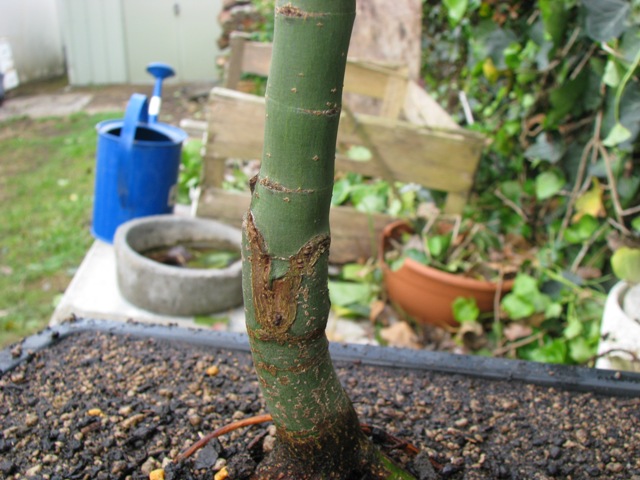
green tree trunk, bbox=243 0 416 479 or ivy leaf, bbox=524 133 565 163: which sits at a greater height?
green tree trunk, bbox=243 0 416 479

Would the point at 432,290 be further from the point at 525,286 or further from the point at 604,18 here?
the point at 604,18

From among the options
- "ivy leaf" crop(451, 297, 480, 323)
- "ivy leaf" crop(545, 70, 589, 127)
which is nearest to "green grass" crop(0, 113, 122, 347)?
"ivy leaf" crop(451, 297, 480, 323)

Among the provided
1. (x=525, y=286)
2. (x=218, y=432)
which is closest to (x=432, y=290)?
(x=525, y=286)

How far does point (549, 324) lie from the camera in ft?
6.61

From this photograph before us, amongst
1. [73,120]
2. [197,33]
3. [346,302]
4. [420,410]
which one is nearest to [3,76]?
[73,120]

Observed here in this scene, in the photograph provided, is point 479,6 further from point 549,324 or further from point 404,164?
point 549,324

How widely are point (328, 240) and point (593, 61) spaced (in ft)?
4.95

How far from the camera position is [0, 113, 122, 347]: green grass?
2.65 metres

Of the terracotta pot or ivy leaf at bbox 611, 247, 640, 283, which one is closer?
ivy leaf at bbox 611, 247, 640, 283

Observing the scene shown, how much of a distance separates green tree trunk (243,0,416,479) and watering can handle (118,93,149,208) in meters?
1.80

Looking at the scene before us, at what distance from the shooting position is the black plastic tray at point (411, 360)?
1092mm

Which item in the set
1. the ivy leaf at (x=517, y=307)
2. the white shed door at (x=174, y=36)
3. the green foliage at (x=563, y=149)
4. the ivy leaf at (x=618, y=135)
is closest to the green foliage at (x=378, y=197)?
the green foliage at (x=563, y=149)

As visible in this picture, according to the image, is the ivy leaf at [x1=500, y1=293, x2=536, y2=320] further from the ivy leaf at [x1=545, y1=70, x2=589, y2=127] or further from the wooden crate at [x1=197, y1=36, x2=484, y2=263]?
the ivy leaf at [x1=545, y1=70, x2=589, y2=127]

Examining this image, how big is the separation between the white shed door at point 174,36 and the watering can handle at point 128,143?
5266 mm
